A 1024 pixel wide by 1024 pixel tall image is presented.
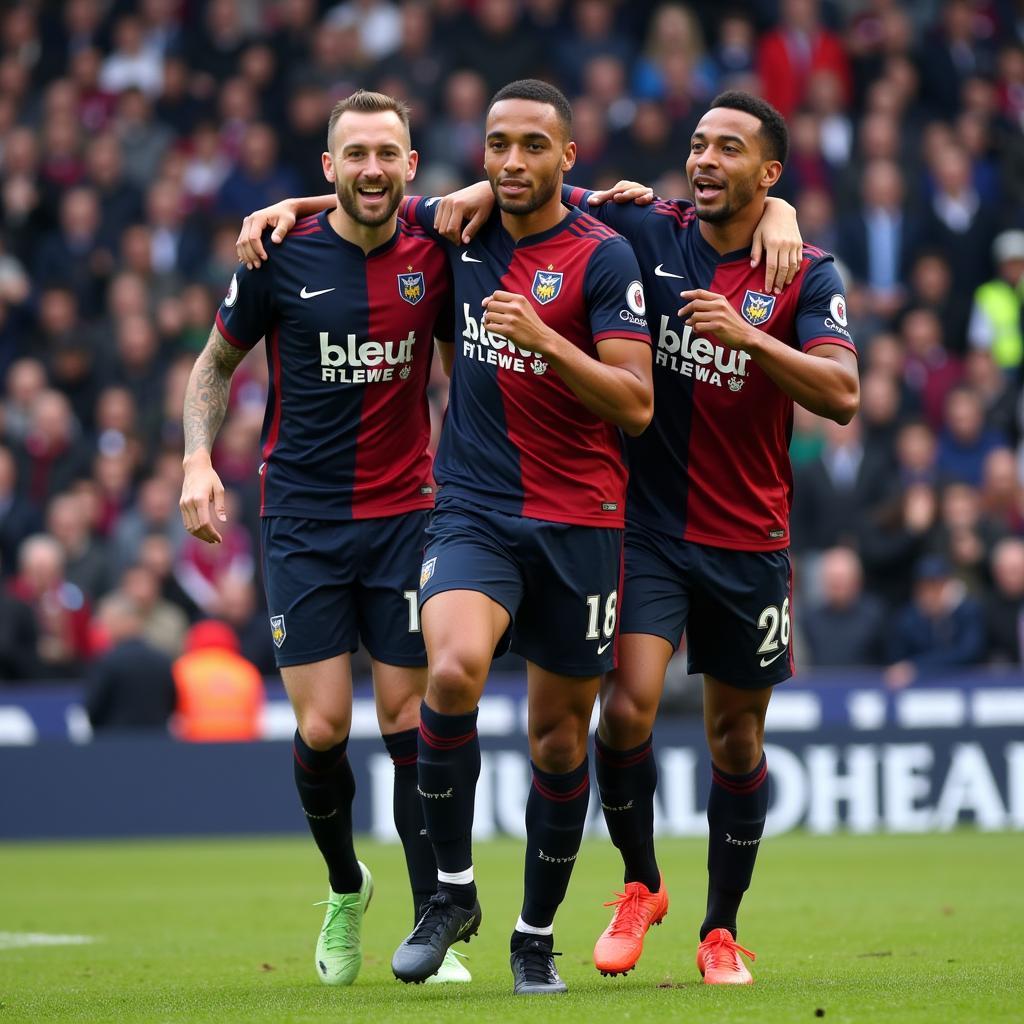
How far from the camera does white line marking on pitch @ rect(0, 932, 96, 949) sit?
880 cm

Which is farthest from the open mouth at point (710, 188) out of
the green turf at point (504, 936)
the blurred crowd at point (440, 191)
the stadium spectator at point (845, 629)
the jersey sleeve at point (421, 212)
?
the stadium spectator at point (845, 629)

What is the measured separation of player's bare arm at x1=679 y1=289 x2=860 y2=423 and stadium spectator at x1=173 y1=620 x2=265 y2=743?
28.1 feet

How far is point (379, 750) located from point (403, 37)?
8.04m

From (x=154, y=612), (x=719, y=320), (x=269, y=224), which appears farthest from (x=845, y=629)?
(x=719, y=320)

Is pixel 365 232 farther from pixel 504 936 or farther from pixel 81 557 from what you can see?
pixel 81 557

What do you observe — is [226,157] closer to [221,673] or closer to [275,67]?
[275,67]

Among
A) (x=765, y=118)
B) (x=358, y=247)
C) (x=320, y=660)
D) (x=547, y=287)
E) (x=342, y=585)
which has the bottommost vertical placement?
(x=320, y=660)

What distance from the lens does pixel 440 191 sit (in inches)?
688

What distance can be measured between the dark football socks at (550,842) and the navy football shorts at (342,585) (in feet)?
2.59

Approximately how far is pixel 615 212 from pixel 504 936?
11.4 feet

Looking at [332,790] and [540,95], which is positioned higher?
[540,95]

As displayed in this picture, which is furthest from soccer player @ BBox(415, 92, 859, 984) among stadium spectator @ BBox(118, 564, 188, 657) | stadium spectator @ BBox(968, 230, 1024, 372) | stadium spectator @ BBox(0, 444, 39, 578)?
stadium spectator @ BBox(968, 230, 1024, 372)

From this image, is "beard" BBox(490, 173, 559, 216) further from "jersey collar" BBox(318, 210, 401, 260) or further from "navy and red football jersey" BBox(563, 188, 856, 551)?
"jersey collar" BBox(318, 210, 401, 260)

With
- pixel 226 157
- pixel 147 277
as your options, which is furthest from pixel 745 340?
pixel 226 157
